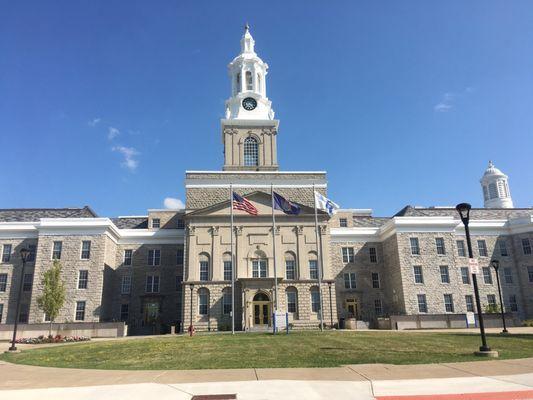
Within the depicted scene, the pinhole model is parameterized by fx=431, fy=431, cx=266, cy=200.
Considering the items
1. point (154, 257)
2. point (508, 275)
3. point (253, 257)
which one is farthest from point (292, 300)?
point (508, 275)

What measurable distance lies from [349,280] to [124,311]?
A: 87.2 ft

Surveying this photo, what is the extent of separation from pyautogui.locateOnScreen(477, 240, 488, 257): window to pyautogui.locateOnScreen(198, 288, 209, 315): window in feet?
112

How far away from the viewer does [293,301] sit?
4412cm

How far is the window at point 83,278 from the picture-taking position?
45000 mm

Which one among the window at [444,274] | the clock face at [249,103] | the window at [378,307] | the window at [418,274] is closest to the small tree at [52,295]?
the clock face at [249,103]

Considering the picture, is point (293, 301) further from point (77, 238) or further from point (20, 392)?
point (20, 392)

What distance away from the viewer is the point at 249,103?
190 ft

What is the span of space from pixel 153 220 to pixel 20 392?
151 ft

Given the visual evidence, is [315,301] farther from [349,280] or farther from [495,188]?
[495,188]

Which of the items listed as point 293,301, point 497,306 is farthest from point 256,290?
point 497,306

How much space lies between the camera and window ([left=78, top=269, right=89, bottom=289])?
45.0 m

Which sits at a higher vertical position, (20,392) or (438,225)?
(438,225)

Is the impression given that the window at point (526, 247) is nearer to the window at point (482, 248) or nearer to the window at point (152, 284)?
the window at point (482, 248)

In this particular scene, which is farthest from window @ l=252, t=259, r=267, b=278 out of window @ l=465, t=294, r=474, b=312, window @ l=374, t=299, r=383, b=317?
window @ l=465, t=294, r=474, b=312
